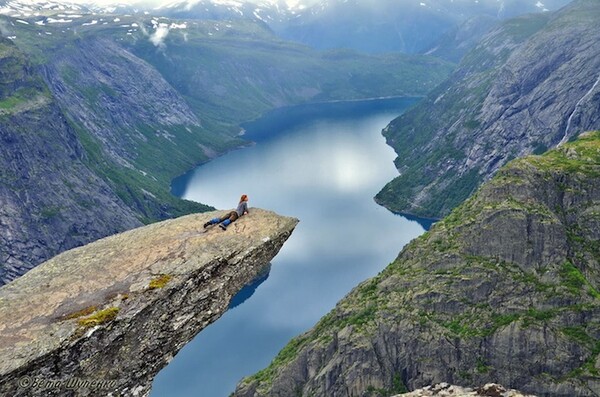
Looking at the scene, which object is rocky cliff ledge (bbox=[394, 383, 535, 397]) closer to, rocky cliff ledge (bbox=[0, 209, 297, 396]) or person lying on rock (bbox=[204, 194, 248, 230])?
rocky cliff ledge (bbox=[0, 209, 297, 396])

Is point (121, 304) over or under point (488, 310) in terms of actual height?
under

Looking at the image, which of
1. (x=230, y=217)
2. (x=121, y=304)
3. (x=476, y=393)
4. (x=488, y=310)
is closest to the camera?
(x=121, y=304)

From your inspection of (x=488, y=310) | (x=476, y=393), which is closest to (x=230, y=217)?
(x=476, y=393)

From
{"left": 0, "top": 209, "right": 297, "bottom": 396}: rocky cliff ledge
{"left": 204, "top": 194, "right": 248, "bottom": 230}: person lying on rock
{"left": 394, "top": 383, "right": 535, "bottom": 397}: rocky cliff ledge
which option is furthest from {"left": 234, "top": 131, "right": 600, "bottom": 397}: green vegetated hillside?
{"left": 0, "top": 209, "right": 297, "bottom": 396}: rocky cliff ledge

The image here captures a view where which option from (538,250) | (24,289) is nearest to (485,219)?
(538,250)

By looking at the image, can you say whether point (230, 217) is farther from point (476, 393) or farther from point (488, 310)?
point (488, 310)

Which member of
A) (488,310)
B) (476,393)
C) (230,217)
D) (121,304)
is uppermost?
(488,310)

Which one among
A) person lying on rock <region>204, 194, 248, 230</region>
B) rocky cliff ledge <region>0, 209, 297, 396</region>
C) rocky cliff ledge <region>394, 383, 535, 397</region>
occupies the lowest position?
rocky cliff ledge <region>394, 383, 535, 397</region>
